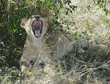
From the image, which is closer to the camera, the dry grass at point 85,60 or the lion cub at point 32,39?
the dry grass at point 85,60

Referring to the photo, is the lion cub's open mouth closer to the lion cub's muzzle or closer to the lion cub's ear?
the lion cub's muzzle

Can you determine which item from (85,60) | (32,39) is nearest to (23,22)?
(32,39)

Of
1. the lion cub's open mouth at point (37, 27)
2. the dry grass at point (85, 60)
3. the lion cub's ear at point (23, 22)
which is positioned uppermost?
the lion cub's ear at point (23, 22)

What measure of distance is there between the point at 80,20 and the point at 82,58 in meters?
1.27

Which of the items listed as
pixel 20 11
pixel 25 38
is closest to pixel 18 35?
pixel 25 38

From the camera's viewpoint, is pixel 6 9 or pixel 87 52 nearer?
pixel 6 9

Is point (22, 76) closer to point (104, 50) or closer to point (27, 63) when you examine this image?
point (27, 63)

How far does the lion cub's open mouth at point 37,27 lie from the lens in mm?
3774

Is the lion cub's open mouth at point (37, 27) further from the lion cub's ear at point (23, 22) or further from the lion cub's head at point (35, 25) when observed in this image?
the lion cub's ear at point (23, 22)

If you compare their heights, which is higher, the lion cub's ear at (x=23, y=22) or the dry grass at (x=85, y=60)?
the lion cub's ear at (x=23, y=22)

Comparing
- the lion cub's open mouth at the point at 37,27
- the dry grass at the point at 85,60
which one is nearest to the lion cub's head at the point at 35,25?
the lion cub's open mouth at the point at 37,27

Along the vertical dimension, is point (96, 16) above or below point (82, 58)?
above

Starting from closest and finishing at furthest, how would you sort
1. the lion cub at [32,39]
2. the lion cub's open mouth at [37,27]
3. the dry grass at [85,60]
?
1. the dry grass at [85,60]
2. the lion cub at [32,39]
3. the lion cub's open mouth at [37,27]

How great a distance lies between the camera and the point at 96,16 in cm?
474
